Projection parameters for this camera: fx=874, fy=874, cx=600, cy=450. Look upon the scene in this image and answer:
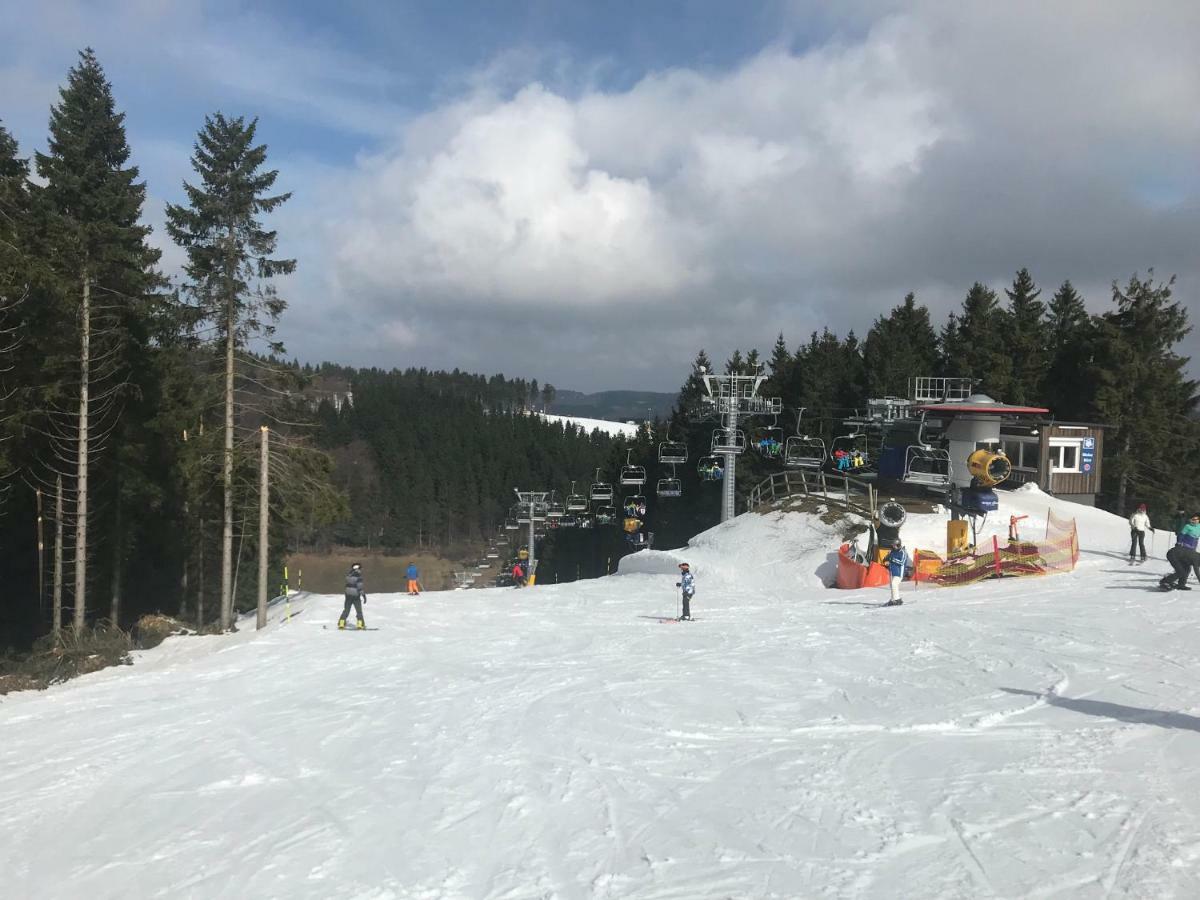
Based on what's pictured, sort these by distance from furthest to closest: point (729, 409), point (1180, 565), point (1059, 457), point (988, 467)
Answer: point (729, 409) < point (1059, 457) < point (988, 467) < point (1180, 565)

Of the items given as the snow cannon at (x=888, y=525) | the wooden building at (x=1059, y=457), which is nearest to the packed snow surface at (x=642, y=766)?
the snow cannon at (x=888, y=525)

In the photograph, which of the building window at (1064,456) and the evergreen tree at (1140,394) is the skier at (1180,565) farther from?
the evergreen tree at (1140,394)

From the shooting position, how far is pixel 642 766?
30.0ft

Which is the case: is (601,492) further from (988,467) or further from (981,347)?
(988,467)

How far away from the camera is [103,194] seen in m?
28.0

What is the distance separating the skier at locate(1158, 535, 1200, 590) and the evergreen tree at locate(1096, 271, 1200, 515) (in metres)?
33.1

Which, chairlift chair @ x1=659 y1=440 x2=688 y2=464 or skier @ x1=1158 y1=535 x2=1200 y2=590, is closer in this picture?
skier @ x1=1158 y1=535 x2=1200 y2=590

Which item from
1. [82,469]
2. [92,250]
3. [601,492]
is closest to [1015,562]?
[82,469]

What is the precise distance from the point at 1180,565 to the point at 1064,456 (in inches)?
925

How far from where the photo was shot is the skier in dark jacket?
18.1 meters

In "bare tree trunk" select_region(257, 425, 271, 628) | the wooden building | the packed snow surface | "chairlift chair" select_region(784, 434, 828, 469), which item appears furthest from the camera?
"chairlift chair" select_region(784, 434, 828, 469)

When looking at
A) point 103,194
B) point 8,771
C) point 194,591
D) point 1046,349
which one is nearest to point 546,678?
point 8,771

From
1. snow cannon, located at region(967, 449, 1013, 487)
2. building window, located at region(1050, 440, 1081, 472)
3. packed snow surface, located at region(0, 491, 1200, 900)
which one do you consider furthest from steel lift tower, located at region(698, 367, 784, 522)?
packed snow surface, located at region(0, 491, 1200, 900)

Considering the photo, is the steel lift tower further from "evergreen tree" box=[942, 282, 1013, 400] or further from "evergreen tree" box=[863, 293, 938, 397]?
"evergreen tree" box=[942, 282, 1013, 400]
